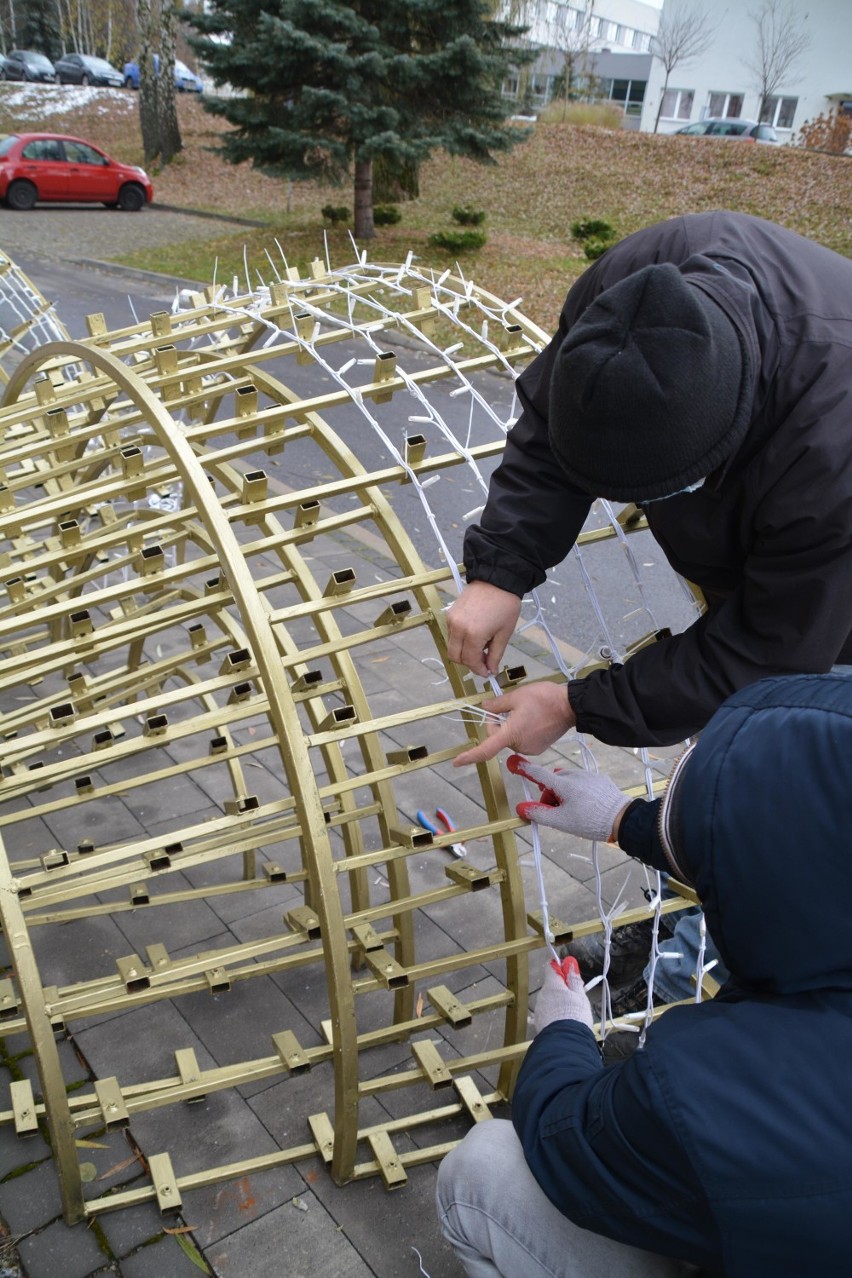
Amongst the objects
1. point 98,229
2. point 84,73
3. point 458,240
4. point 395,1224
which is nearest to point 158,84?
point 98,229

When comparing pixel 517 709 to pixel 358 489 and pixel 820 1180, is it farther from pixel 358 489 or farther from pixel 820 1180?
pixel 820 1180

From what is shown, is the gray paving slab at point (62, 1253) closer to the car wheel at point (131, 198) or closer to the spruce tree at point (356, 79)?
the spruce tree at point (356, 79)

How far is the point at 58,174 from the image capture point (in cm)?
2014

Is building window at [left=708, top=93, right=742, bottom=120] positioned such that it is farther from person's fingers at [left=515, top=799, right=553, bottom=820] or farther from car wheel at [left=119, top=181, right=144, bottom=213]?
person's fingers at [left=515, top=799, right=553, bottom=820]

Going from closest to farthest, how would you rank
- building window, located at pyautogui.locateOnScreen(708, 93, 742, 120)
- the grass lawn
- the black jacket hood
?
the black jacket hood → the grass lawn → building window, located at pyautogui.locateOnScreen(708, 93, 742, 120)

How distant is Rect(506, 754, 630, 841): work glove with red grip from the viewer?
1995mm

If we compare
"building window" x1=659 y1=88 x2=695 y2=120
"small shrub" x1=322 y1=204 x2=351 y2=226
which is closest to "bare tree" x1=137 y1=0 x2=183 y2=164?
"small shrub" x1=322 y1=204 x2=351 y2=226

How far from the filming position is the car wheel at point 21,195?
1998 cm

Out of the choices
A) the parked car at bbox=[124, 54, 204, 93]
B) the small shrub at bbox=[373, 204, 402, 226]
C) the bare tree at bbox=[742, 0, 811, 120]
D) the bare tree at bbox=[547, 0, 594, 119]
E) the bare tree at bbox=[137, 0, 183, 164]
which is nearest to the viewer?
the small shrub at bbox=[373, 204, 402, 226]

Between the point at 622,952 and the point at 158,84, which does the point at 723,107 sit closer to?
the point at 158,84

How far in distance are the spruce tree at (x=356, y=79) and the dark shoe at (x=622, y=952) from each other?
1262cm

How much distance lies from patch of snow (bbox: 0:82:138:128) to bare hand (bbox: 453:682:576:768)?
34.0 m

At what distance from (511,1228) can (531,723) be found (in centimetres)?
88

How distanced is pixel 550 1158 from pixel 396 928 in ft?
3.82
